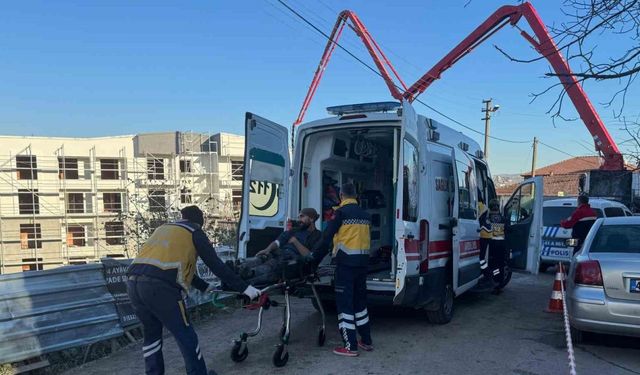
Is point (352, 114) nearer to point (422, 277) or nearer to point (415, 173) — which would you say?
point (415, 173)

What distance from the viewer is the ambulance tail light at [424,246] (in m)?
5.63

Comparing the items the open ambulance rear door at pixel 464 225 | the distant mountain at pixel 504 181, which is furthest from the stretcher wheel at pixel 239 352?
the distant mountain at pixel 504 181

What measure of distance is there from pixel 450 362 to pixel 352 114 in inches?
120

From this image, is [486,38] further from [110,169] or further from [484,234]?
[110,169]

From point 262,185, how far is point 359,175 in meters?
2.14

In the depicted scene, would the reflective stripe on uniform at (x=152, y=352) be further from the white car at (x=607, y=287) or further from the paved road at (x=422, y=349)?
the white car at (x=607, y=287)

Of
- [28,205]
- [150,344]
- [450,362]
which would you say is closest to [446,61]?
[450,362]

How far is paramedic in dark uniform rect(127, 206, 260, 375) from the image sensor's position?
3.85m

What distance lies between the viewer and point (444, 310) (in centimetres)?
638

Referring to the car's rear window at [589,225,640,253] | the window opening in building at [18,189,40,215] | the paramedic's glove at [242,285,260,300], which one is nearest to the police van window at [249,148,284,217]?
the paramedic's glove at [242,285,260,300]

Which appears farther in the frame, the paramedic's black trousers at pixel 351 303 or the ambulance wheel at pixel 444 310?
the ambulance wheel at pixel 444 310

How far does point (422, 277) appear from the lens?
5.57 metres

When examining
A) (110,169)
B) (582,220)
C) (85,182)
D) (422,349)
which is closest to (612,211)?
(582,220)

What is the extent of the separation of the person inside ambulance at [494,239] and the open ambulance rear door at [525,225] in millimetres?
206
